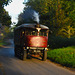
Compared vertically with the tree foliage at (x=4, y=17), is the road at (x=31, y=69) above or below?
below

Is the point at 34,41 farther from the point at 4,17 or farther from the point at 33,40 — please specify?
the point at 4,17

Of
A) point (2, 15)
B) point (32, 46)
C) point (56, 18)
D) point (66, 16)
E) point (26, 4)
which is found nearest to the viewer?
point (32, 46)

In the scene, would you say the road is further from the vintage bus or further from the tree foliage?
the tree foliage

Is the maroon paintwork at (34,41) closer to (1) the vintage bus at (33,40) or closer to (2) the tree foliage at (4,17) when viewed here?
(1) the vintage bus at (33,40)

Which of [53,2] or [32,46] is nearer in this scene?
[32,46]

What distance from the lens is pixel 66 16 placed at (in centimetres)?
3159

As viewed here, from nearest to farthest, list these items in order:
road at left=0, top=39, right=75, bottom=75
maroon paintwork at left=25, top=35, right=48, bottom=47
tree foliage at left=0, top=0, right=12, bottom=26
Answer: road at left=0, top=39, right=75, bottom=75 → maroon paintwork at left=25, top=35, right=48, bottom=47 → tree foliage at left=0, top=0, right=12, bottom=26

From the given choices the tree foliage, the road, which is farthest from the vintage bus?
the tree foliage

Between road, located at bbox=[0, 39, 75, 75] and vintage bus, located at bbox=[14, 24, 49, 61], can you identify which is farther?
vintage bus, located at bbox=[14, 24, 49, 61]

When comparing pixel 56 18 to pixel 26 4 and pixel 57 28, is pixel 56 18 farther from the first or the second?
pixel 26 4

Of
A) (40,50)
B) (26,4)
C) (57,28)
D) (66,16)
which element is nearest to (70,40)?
(57,28)

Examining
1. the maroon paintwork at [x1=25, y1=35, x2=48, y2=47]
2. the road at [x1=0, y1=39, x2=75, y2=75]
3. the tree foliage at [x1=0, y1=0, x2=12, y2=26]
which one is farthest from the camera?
the tree foliage at [x1=0, y1=0, x2=12, y2=26]

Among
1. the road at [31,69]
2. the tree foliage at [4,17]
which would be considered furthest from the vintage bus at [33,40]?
the tree foliage at [4,17]

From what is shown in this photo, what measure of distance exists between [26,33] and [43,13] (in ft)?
48.7
